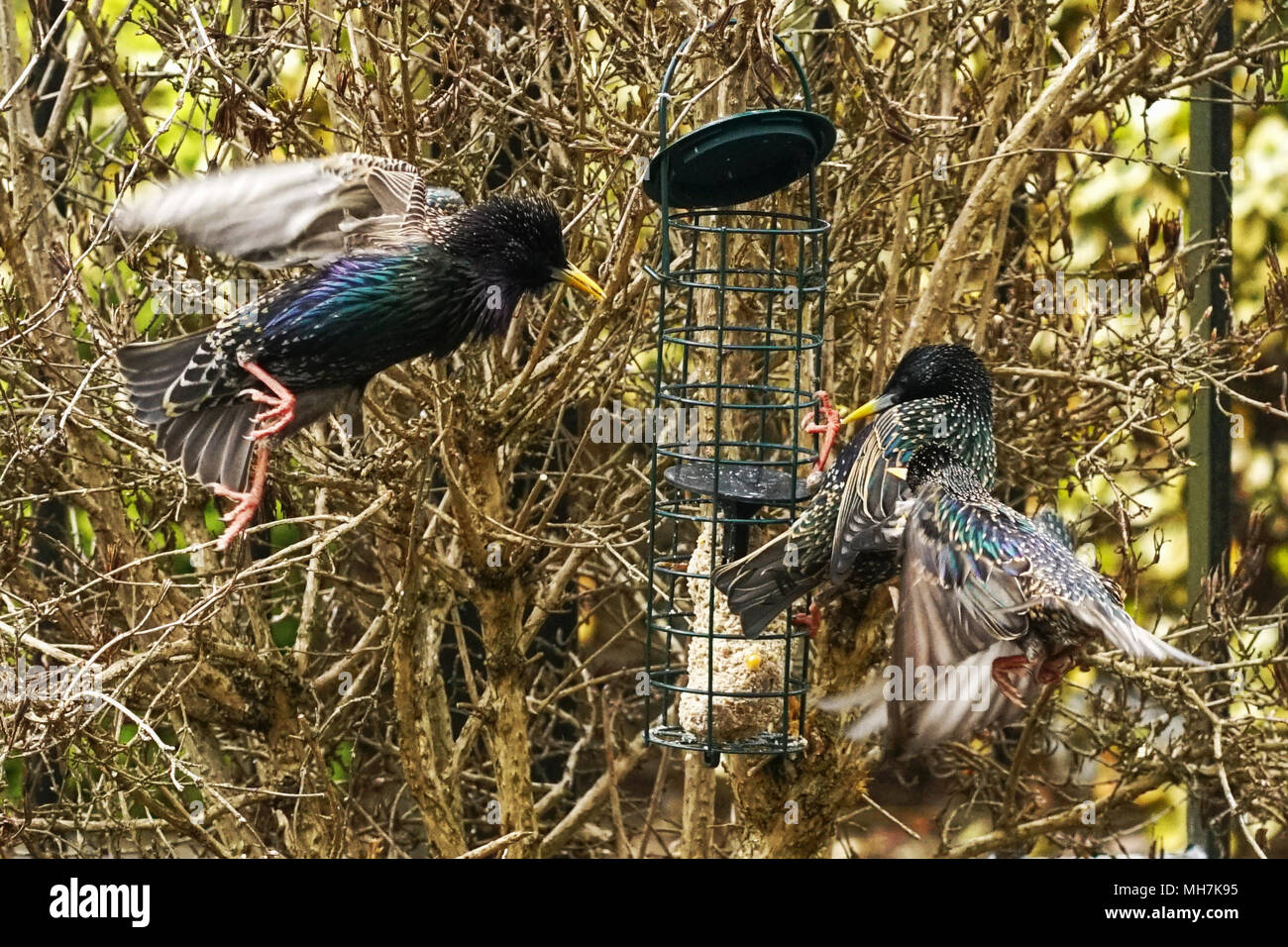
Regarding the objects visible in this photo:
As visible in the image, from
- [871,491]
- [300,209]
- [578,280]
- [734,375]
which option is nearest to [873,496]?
[871,491]

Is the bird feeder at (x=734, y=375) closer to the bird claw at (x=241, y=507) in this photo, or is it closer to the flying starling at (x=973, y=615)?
the flying starling at (x=973, y=615)

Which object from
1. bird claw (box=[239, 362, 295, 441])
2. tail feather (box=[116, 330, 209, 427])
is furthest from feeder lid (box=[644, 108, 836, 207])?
tail feather (box=[116, 330, 209, 427])

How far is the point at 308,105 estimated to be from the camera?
409cm

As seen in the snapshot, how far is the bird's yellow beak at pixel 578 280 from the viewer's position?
157 inches

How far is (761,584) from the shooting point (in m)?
4.18

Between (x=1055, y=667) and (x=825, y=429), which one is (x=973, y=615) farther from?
(x=825, y=429)

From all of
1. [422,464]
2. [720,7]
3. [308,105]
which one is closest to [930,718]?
[422,464]

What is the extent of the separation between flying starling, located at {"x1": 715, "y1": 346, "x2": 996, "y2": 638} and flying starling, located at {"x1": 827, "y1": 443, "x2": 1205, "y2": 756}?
66 mm

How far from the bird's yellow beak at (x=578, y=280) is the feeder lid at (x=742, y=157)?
26cm

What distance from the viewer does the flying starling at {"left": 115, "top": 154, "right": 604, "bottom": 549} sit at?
4.05m

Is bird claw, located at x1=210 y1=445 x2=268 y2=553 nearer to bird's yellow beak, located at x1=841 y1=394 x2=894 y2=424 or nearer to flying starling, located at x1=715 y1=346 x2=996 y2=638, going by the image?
flying starling, located at x1=715 y1=346 x2=996 y2=638

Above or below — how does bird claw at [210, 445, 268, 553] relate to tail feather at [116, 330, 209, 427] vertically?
below

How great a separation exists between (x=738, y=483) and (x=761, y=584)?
27 cm

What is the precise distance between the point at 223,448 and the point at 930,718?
1885 mm
